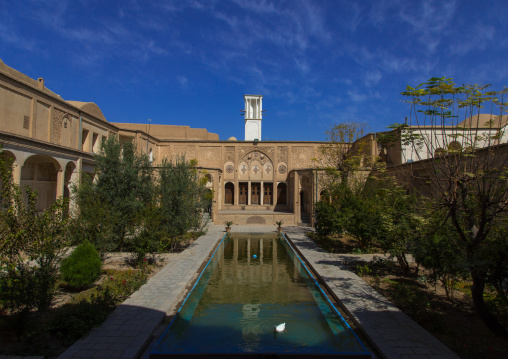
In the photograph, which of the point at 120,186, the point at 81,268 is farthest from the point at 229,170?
the point at 81,268

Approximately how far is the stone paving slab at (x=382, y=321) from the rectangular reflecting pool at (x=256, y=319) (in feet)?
1.00

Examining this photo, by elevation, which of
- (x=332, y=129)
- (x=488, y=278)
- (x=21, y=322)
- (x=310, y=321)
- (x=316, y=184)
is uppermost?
(x=332, y=129)

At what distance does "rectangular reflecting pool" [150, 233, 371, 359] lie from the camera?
4898 millimetres

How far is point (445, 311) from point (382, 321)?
5.17ft

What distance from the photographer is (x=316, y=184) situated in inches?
808

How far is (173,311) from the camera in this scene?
638cm

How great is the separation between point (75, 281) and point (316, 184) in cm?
1563

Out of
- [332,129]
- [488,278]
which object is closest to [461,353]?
[488,278]

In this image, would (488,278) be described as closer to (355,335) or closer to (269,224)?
(355,335)

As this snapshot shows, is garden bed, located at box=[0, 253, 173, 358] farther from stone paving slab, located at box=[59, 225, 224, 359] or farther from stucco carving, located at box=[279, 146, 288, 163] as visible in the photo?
stucco carving, located at box=[279, 146, 288, 163]

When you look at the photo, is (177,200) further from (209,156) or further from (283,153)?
(283,153)

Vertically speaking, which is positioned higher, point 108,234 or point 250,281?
point 108,234

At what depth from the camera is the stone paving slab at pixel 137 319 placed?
4.48m

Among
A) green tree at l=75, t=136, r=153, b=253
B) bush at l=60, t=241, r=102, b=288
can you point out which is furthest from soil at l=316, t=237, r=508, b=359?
green tree at l=75, t=136, r=153, b=253
